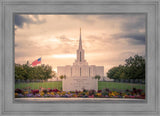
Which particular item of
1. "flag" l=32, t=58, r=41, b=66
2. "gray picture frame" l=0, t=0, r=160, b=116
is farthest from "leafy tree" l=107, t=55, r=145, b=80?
"flag" l=32, t=58, r=41, b=66

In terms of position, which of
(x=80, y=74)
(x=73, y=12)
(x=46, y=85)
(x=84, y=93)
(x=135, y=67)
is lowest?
(x=84, y=93)

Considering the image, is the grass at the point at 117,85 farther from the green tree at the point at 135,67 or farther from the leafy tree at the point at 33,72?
the leafy tree at the point at 33,72

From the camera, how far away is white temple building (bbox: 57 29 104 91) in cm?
440

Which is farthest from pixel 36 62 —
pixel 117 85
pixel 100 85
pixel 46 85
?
pixel 117 85


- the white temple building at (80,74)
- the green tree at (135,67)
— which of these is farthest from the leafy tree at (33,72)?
the green tree at (135,67)

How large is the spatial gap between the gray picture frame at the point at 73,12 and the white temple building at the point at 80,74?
430 mm

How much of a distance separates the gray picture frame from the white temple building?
0.43 m

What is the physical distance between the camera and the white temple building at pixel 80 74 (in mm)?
4402

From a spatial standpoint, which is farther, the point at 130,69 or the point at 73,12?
the point at 130,69

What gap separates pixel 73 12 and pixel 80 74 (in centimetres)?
118

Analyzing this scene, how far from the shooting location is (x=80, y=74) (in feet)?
14.6

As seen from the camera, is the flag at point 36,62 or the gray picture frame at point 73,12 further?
the flag at point 36,62

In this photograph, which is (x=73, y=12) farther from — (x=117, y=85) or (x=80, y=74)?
(x=117, y=85)
